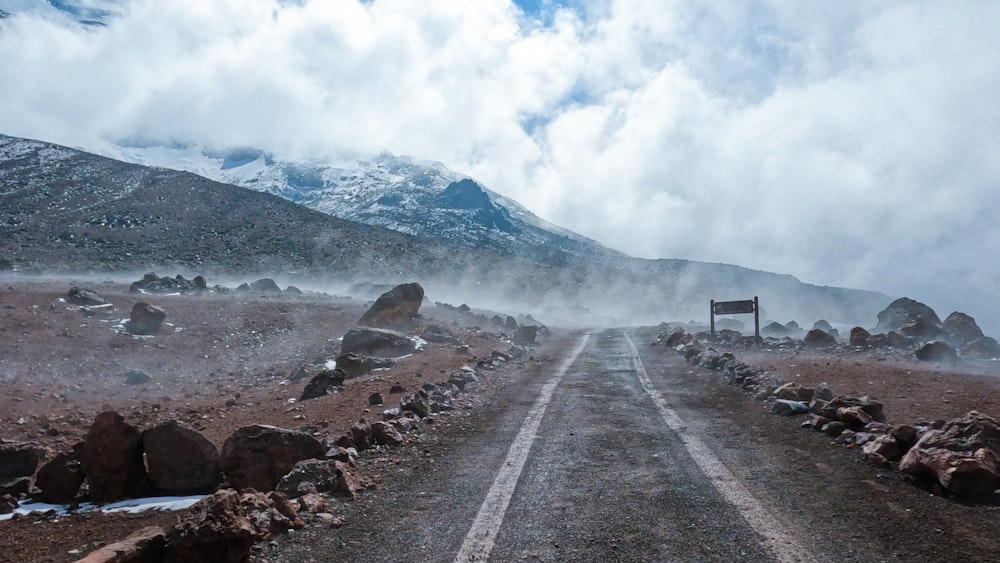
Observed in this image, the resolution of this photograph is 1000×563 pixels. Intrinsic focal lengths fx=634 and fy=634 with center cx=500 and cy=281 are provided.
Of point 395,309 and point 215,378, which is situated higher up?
point 395,309

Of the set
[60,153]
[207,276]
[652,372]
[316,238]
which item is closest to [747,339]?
[652,372]

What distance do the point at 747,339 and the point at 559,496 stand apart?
20545 millimetres

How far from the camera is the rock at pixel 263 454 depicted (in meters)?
7.57

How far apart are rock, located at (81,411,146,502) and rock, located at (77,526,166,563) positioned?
3.50m

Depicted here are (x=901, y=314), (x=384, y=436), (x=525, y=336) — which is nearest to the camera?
(x=384, y=436)

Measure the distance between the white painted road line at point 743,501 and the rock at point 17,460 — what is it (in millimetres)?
9379

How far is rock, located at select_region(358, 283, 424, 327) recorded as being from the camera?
28150mm

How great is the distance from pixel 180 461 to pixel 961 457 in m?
8.68

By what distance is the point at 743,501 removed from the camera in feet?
19.1

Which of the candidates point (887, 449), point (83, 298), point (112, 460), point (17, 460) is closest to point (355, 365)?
point (17, 460)

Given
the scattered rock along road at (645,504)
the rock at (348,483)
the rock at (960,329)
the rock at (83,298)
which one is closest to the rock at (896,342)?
the rock at (960,329)

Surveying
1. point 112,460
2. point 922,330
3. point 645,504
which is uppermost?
point 922,330

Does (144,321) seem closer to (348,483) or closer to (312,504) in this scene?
(348,483)

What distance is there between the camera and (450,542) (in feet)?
16.7
